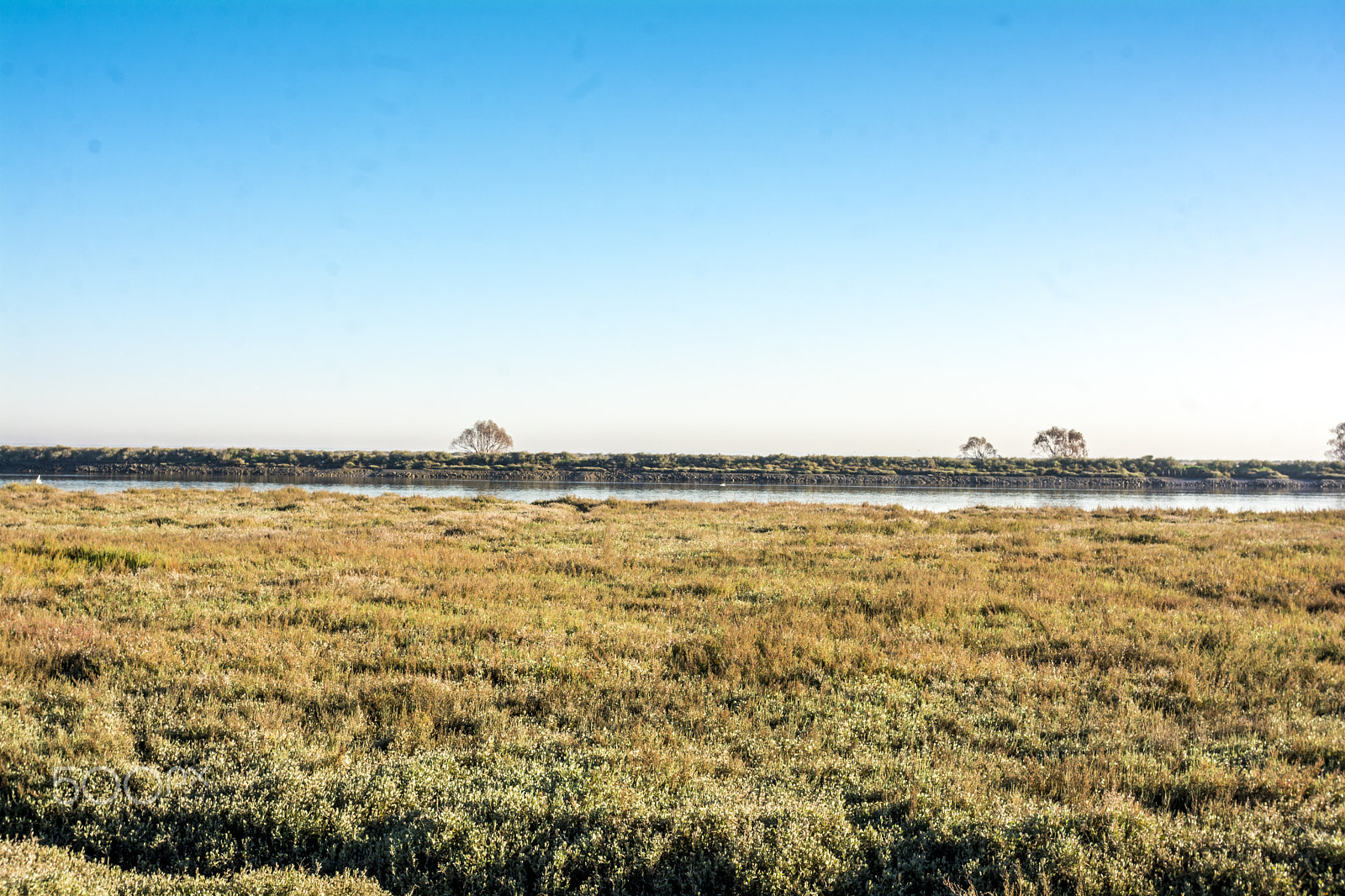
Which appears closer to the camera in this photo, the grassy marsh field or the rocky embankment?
the grassy marsh field

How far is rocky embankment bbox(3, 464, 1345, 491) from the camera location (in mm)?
87562

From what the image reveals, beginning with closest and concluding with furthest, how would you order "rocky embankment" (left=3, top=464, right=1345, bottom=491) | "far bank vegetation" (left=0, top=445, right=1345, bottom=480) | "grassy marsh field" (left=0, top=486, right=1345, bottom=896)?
"grassy marsh field" (left=0, top=486, right=1345, bottom=896)
"rocky embankment" (left=3, top=464, right=1345, bottom=491)
"far bank vegetation" (left=0, top=445, right=1345, bottom=480)

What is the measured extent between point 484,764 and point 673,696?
253cm

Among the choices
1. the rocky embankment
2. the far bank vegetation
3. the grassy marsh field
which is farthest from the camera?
the far bank vegetation

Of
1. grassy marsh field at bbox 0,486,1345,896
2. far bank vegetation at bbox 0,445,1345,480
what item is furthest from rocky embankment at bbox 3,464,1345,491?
grassy marsh field at bbox 0,486,1345,896

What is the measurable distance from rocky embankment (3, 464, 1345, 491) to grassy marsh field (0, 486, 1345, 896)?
74.4 meters

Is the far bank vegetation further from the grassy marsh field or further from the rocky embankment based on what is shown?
the grassy marsh field

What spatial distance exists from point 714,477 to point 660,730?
97855 millimetres

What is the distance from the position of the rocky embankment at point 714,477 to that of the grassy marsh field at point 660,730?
7440 cm

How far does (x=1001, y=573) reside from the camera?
17.4 metres

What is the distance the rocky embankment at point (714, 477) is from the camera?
87562 millimetres

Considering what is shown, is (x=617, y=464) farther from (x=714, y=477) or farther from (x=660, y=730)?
(x=660, y=730)

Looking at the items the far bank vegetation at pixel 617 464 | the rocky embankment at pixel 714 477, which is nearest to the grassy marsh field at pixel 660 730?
the rocky embankment at pixel 714 477

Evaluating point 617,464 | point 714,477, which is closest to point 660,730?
point 714,477
